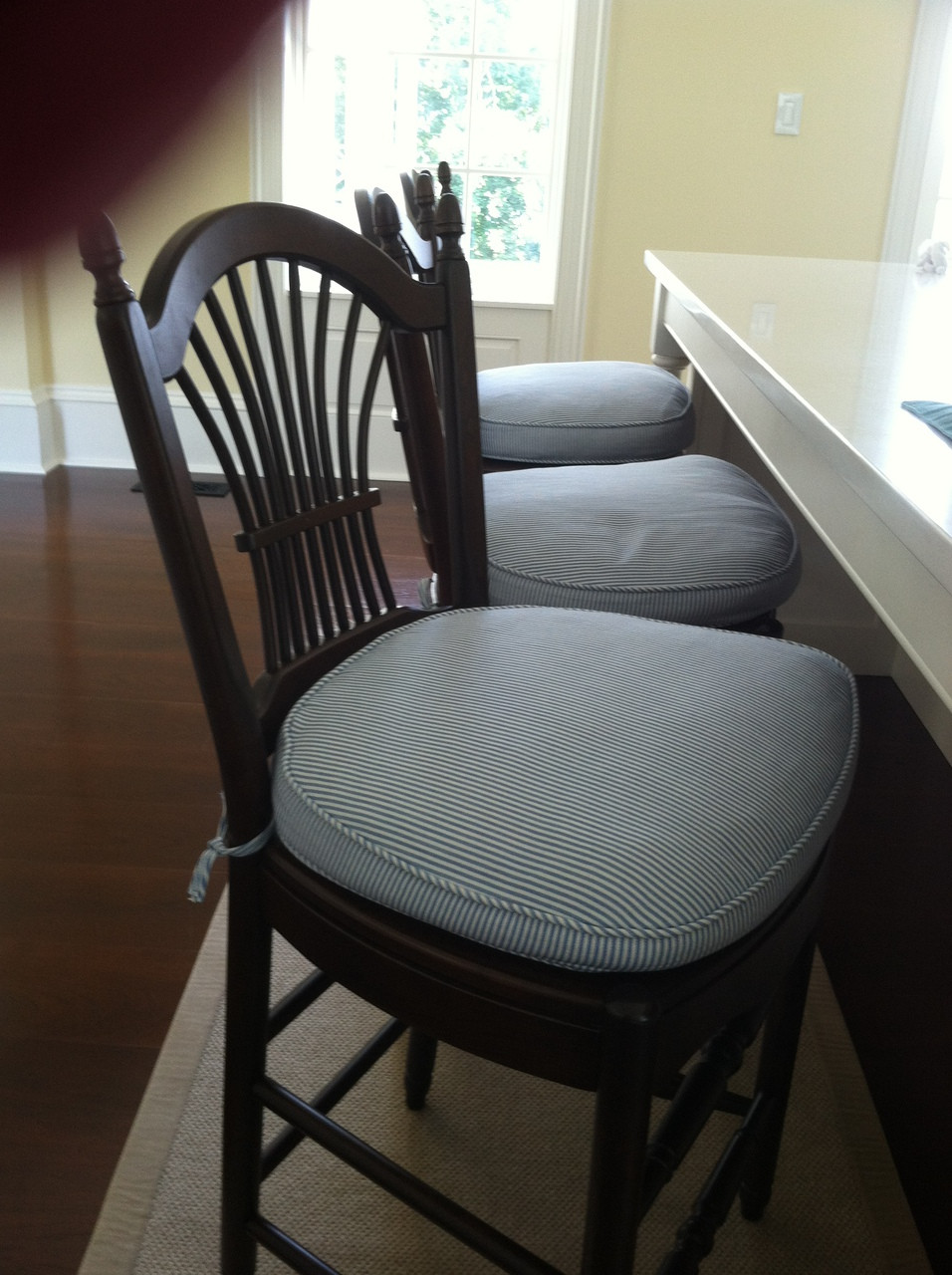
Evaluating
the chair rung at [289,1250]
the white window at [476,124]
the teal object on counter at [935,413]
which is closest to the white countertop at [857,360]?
the teal object on counter at [935,413]

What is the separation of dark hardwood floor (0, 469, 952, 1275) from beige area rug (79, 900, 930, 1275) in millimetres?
33

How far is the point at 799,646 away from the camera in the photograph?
0.94m

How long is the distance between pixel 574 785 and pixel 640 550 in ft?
1.74

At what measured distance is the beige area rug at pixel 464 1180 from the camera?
41.2 inches

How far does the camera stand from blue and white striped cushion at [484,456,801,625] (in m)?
1.14

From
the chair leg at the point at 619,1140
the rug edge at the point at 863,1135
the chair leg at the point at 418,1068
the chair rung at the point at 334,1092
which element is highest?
the chair leg at the point at 619,1140

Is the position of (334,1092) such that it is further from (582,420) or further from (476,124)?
(476,124)

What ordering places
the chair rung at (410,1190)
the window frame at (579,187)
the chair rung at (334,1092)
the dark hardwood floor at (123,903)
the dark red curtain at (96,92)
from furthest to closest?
the window frame at (579,187) → the dark hardwood floor at (123,903) → the chair rung at (334,1092) → the chair rung at (410,1190) → the dark red curtain at (96,92)

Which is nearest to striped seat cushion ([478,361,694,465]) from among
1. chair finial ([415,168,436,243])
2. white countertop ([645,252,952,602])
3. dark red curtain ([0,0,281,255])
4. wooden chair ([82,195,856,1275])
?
white countertop ([645,252,952,602])

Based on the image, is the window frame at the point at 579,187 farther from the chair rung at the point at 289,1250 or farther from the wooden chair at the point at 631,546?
the chair rung at the point at 289,1250

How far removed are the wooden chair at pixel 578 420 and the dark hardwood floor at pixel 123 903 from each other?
668 mm

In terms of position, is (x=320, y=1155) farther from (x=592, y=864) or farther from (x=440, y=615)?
(x=592, y=864)

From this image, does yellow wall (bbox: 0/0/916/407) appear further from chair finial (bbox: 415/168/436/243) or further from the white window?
chair finial (bbox: 415/168/436/243)

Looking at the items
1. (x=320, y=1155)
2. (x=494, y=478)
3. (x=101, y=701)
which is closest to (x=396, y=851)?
(x=320, y=1155)
